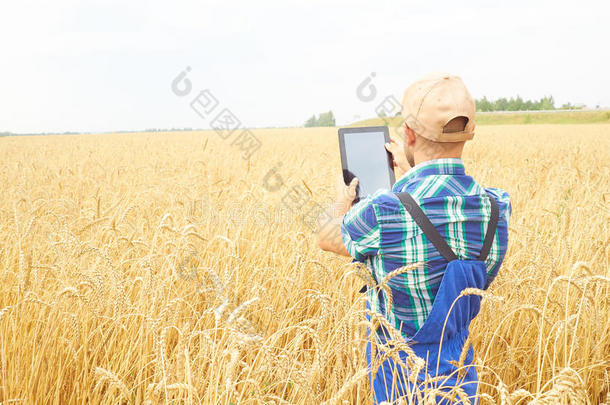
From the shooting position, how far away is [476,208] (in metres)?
1.02

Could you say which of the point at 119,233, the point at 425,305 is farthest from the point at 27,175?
the point at 425,305

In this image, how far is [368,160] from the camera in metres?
1.38

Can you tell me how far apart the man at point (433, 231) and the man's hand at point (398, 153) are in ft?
0.36

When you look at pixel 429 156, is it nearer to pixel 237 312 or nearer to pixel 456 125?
pixel 456 125

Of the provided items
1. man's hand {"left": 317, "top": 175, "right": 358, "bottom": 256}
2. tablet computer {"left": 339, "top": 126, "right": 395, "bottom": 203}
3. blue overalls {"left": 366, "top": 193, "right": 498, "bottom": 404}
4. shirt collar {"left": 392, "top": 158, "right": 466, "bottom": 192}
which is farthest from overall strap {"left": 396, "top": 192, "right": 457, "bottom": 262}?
tablet computer {"left": 339, "top": 126, "right": 395, "bottom": 203}

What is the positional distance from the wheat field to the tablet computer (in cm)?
31

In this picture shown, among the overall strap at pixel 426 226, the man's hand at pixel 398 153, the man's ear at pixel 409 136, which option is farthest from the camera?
the man's hand at pixel 398 153

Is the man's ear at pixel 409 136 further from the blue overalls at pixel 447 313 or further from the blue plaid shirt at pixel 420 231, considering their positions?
the blue overalls at pixel 447 313

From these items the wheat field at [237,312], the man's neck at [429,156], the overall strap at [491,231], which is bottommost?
the wheat field at [237,312]

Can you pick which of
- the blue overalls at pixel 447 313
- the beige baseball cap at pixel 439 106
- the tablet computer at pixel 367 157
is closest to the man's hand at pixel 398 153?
the tablet computer at pixel 367 157

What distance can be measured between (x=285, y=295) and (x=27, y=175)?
499cm

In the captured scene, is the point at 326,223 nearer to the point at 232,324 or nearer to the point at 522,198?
the point at 232,324

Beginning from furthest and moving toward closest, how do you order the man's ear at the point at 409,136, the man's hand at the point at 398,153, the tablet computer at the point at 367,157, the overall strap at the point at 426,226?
the tablet computer at the point at 367,157
the man's hand at the point at 398,153
the man's ear at the point at 409,136
the overall strap at the point at 426,226

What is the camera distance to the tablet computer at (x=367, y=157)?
4.50ft
